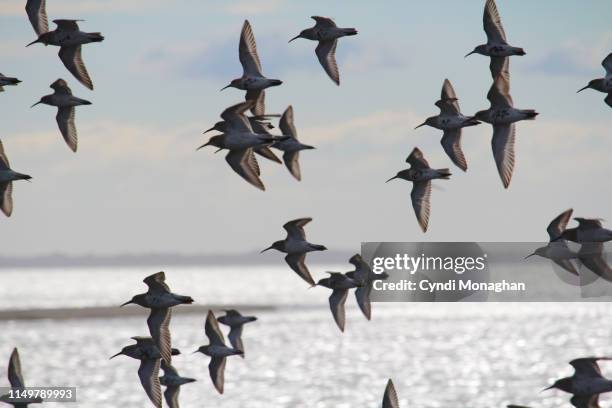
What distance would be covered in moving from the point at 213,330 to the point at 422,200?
748cm

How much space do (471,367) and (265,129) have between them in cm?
11632

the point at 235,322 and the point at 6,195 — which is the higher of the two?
the point at 6,195

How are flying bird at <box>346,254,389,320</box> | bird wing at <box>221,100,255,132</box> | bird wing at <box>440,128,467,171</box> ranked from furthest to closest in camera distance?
flying bird at <box>346,254,389,320</box>
bird wing at <box>440,128,467,171</box>
bird wing at <box>221,100,255,132</box>

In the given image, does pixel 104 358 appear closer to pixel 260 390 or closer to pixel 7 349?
pixel 7 349

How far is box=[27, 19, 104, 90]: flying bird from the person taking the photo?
38.2 metres

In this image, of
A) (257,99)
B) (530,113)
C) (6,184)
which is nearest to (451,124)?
(530,113)

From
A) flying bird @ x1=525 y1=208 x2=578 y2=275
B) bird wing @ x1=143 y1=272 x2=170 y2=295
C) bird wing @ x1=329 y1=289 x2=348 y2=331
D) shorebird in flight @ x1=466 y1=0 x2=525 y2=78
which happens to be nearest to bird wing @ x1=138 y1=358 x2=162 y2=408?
bird wing @ x1=143 y1=272 x2=170 y2=295

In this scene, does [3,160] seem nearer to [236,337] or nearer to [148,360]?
[148,360]

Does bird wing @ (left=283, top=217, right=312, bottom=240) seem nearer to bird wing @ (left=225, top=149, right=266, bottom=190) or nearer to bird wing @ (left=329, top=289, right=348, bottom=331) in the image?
bird wing @ (left=329, top=289, right=348, bottom=331)

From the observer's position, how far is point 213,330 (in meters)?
41.2

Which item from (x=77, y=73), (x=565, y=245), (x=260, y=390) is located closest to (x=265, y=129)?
(x=77, y=73)

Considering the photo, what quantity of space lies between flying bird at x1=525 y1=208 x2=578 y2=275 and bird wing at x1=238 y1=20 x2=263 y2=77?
30.0 ft

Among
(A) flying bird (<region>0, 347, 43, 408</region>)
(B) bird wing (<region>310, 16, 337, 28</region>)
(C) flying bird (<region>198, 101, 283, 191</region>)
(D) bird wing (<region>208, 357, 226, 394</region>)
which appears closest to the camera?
(C) flying bird (<region>198, 101, 283, 191</region>)

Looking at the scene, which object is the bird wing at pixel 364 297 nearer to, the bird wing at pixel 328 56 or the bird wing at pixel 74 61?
the bird wing at pixel 328 56
